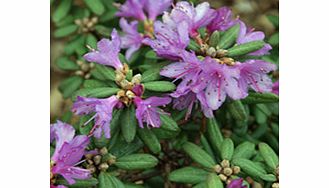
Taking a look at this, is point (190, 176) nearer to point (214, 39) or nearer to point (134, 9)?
point (214, 39)

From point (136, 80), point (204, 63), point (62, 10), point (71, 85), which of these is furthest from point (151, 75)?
point (62, 10)

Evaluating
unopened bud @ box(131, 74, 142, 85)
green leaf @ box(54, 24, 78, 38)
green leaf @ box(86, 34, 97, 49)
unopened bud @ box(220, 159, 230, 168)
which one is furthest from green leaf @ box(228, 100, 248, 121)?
green leaf @ box(54, 24, 78, 38)

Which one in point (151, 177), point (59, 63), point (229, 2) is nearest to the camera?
point (151, 177)

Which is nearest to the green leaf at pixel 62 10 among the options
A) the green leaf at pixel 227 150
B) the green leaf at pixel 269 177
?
the green leaf at pixel 227 150

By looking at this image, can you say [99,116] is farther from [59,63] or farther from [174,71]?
[59,63]
